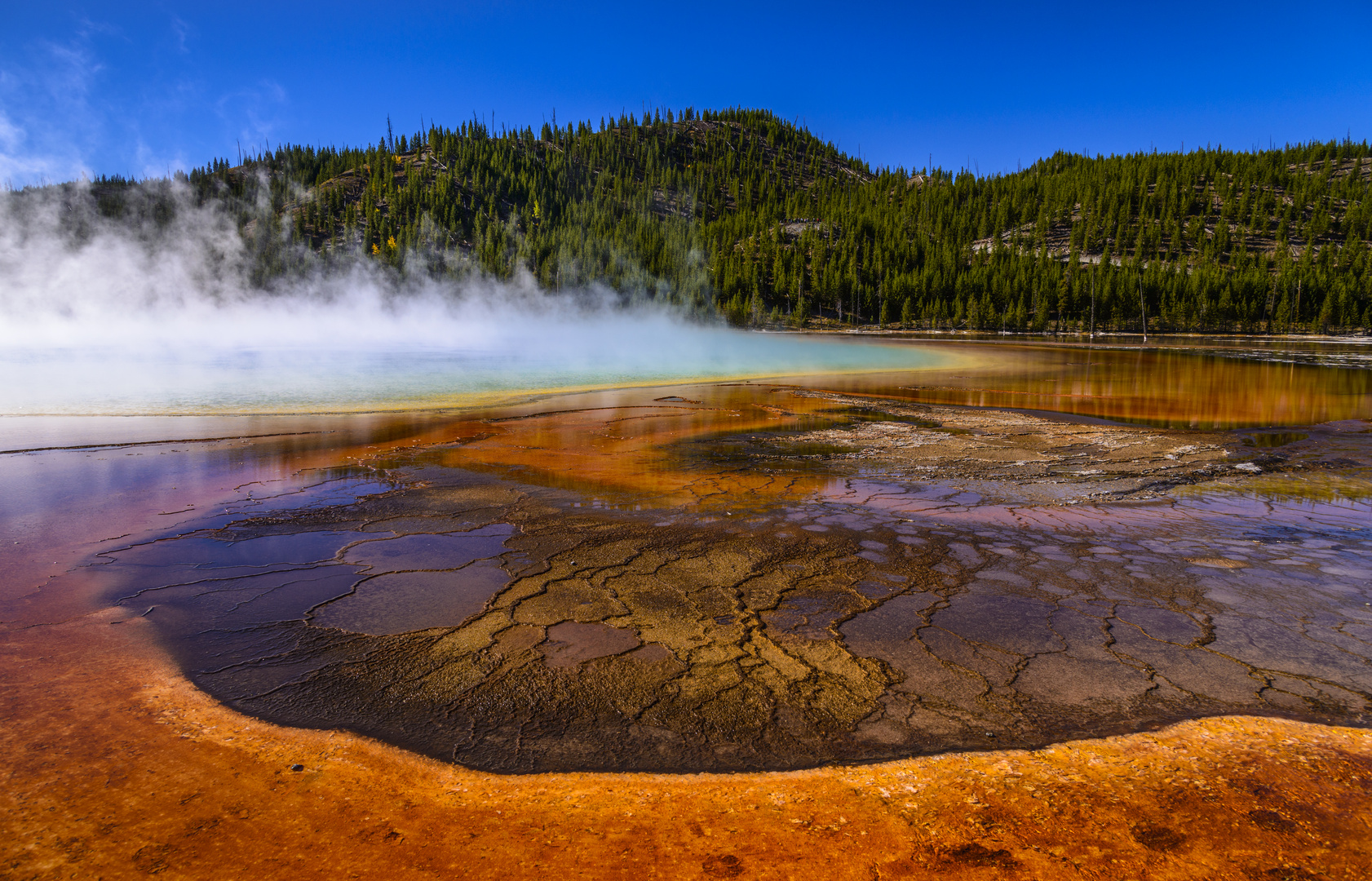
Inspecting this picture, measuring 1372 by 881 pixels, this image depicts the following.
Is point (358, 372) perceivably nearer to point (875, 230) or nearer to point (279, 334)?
point (279, 334)

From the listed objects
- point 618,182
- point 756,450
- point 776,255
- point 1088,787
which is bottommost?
point 1088,787

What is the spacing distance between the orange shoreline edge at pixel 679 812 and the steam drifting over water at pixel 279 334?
14.1m

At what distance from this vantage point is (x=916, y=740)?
3.30 metres

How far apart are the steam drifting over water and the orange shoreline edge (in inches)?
553

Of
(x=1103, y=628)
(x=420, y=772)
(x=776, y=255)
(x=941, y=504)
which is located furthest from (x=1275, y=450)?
(x=776, y=255)

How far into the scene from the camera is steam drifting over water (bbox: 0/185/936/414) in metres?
19.9

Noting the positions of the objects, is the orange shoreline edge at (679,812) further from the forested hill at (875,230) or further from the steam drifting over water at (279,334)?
the forested hill at (875,230)

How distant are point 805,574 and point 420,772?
3.29m

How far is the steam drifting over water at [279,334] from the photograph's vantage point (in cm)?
1992

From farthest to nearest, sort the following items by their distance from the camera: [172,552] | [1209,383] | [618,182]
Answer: [618,182]
[1209,383]
[172,552]

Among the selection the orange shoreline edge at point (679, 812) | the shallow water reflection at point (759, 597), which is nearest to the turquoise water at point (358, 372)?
the shallow water reflection at point (759, 597)

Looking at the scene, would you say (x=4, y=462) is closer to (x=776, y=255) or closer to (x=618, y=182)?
(x=776, y=255)

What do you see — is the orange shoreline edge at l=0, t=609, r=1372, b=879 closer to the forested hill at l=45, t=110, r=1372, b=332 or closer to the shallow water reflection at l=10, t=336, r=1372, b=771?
the shallow water reflection at l=10, t=336, r=1372, b=771

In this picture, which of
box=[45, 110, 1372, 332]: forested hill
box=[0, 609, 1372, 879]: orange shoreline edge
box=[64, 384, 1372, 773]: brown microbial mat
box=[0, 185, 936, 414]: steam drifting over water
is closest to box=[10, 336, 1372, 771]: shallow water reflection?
box=[64, 384, 1372, 773]: brown microbial mat
